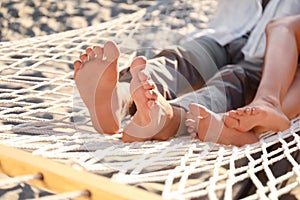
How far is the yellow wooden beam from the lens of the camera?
1.72ft


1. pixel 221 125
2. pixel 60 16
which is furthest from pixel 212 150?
pixel 60 16

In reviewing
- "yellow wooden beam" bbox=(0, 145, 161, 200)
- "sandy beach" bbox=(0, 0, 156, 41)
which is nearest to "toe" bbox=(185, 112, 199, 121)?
"yellow wooden beam" bbox=(0, 145, 161, 200)

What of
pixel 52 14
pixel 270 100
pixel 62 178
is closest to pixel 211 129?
pixel 270 100

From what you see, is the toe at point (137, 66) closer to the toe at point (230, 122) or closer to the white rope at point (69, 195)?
the toe at point (230, 122)

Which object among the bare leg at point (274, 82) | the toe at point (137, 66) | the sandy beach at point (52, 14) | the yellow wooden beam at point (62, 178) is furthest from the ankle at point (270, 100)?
the sandy beach at point (52, 14)

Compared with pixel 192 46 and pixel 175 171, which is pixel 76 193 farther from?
pixel 192 46

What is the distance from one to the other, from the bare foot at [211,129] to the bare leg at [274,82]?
13 mm

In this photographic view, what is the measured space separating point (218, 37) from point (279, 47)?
0.96 ft

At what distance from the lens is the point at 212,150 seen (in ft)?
2.93

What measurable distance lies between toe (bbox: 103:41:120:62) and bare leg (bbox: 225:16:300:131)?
20 centimetres

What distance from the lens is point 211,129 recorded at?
3.02ft

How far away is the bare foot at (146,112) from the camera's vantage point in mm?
872

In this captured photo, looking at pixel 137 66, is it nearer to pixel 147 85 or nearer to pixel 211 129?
pixel 147 85

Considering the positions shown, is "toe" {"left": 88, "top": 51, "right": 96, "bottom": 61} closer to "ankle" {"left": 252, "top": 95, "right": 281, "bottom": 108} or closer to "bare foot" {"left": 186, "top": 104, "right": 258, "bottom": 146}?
"bare foot" {"left": 186, "top": 104, "right": 258, "bottom": 146}
